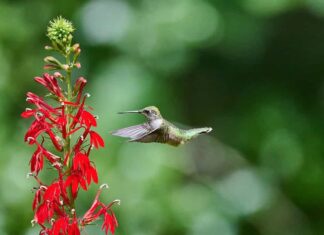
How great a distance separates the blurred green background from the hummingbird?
1.65 meters

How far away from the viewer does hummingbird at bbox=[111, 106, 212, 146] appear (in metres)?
2.25

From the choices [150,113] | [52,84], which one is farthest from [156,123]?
[52,84]

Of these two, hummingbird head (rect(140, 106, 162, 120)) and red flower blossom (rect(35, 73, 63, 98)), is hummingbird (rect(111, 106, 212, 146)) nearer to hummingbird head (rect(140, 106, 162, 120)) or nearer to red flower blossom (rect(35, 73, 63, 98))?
hummingbird head (rect(140, 106, 162, 120))

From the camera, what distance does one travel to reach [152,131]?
89.0 inches

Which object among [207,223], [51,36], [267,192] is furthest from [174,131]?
[267,192]

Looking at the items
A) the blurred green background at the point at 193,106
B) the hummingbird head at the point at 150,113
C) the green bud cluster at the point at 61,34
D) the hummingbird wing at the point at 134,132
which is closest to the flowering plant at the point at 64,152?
the green bud cluster at the point at 61,34

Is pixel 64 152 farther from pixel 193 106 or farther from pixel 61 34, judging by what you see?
pixel 193 106

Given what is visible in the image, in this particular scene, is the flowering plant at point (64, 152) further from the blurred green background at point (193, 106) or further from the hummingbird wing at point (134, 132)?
the blurred green background at point (193, 106)

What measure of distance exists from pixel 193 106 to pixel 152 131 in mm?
3402

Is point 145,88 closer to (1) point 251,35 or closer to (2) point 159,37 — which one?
(2) point 159,37

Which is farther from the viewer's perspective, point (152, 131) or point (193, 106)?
point (193, 106)

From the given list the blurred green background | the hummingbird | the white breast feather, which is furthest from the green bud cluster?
the blurred green background

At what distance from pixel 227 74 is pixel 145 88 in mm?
1331

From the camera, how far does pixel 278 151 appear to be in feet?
16.4
